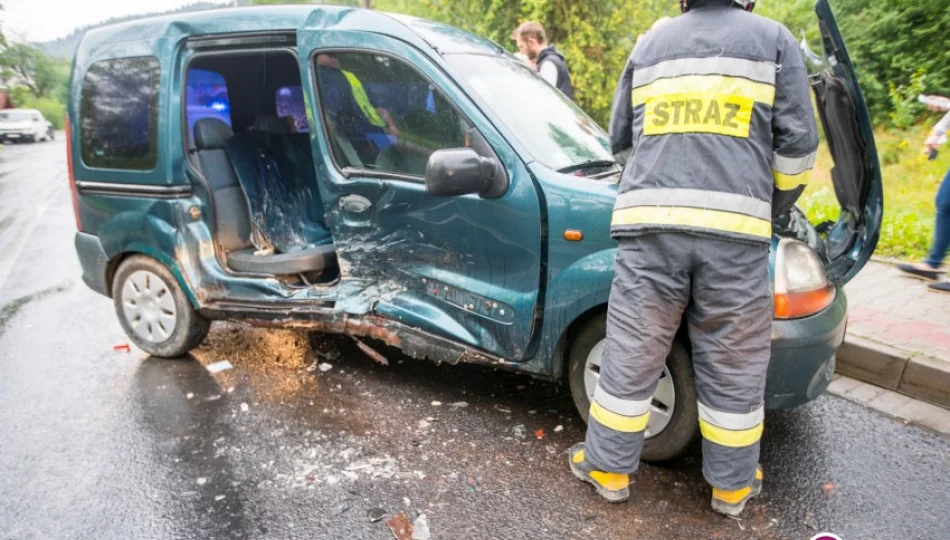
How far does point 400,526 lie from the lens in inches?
98.4

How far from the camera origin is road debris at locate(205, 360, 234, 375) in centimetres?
399

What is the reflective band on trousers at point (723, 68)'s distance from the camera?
221cm

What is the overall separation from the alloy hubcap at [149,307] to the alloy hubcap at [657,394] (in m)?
2.69

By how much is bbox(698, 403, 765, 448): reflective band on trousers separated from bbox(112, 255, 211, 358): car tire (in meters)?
3.14

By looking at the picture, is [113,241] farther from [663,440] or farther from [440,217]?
[663,440]

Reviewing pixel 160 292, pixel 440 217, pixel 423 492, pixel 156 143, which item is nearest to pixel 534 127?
pixel 440 217

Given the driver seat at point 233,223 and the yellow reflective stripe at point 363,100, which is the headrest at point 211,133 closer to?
the driver seat at point 233,223

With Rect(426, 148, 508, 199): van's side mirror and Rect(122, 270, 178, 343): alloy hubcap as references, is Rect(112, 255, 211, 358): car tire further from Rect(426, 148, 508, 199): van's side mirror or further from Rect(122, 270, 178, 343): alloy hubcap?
Rect(426, 148, 508, 199): van's side mirror

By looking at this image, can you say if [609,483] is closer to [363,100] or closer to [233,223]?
[363,100]

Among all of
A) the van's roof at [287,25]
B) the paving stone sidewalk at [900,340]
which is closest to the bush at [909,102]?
the paving stone sidewalk at [900,340]

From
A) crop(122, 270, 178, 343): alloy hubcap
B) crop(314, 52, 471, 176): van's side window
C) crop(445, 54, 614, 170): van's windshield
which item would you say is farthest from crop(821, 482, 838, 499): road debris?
crop(122, 270, 178, 343): alloy hubcap

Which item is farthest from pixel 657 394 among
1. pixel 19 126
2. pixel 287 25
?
pixel 19 126

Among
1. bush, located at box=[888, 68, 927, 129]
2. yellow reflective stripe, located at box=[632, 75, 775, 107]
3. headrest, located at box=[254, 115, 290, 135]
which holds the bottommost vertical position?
bush, located at box=[888, 68, 927, 129]

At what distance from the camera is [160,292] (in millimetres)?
4090
